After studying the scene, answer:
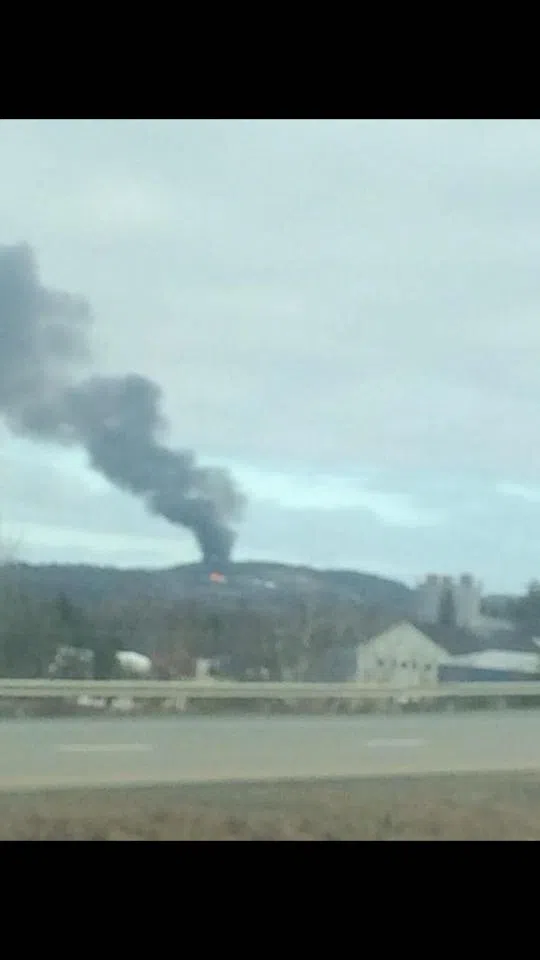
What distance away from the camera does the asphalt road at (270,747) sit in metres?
3.79

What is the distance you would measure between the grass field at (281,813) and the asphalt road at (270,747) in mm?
80

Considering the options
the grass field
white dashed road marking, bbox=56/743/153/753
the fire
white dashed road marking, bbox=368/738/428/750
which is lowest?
the grass field

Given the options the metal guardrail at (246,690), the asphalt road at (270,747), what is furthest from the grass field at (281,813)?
the metal guardrail at (246,690)

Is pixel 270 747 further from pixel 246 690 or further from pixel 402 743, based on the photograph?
pixel 402 743

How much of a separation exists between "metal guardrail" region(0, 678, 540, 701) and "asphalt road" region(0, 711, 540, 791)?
0.07m

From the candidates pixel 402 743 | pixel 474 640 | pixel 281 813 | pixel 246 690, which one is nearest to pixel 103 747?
pixel 246 690

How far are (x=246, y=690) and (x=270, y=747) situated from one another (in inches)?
8.7

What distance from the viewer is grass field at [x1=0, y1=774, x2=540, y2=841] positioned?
3602 millimetres

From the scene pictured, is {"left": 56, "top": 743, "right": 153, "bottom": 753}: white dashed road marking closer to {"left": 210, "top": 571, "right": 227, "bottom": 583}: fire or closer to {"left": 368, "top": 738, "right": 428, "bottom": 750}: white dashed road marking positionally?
A: {"left": 210, "top": 571, "right": 227, "bottom": 583}: fire

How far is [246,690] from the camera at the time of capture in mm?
3852

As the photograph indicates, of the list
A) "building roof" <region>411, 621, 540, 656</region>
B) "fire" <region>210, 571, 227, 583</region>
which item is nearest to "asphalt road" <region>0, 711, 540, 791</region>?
"building roof" <region>411, 621, 540, 656</region>
